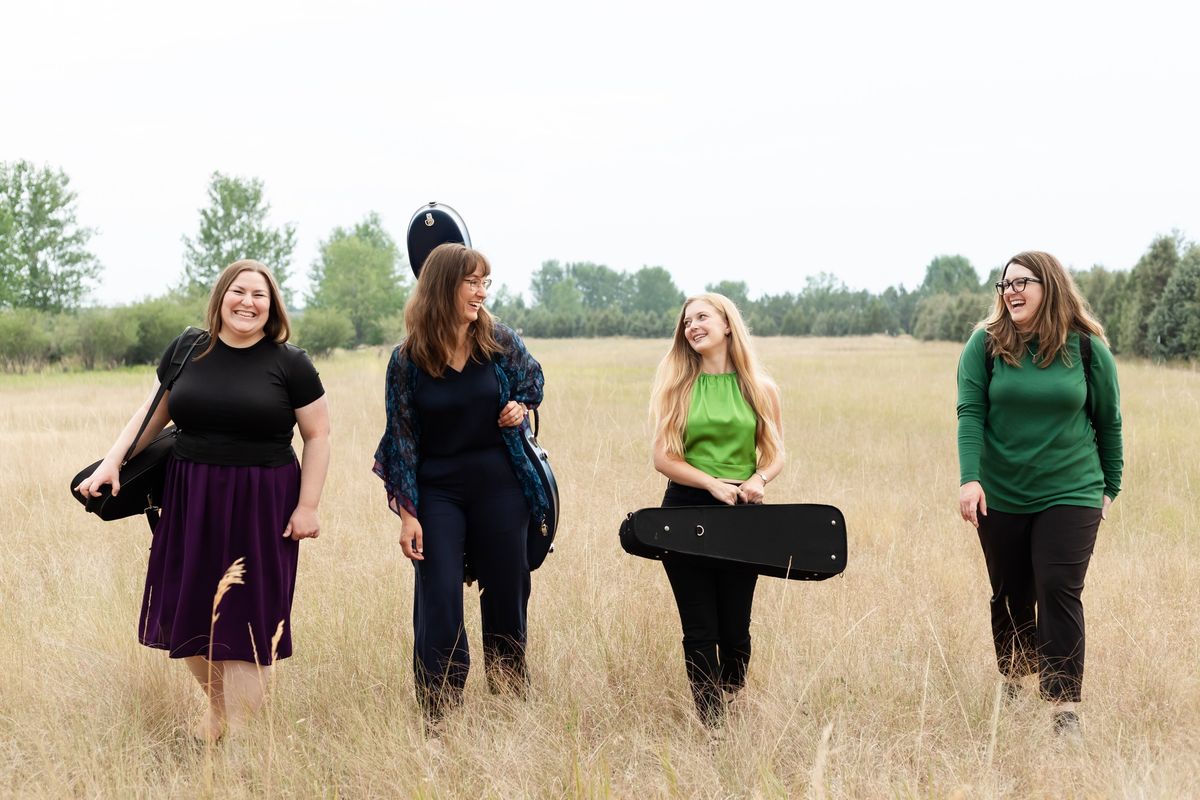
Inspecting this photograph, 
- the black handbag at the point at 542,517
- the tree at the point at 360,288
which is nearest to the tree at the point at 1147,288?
the black handbag at the point at 542,517

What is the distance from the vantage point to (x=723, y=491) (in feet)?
11.6

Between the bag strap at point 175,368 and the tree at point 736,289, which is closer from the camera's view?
the bag strap at point 175,368

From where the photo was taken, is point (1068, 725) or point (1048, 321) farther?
point (1048, 321)

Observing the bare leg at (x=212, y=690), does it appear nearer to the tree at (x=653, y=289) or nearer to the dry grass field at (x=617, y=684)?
the dry grass field at (x=617, y=684)

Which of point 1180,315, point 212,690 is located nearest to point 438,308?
point 212,690

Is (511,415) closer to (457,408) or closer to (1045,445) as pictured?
(457,408)

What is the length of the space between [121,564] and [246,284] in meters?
3.49

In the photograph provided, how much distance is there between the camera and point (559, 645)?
14.7ft

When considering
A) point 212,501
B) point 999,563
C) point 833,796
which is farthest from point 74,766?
point 999,563

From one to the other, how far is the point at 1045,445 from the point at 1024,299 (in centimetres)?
58

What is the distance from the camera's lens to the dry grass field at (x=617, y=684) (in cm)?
307

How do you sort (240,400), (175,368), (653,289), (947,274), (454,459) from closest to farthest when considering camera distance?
(240,400) → (175,368) → (454,459) → (947,274) → (653,289)

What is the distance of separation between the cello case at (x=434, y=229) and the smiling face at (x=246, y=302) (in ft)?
2.27

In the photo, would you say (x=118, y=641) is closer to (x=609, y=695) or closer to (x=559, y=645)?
(x=559, y=645)
